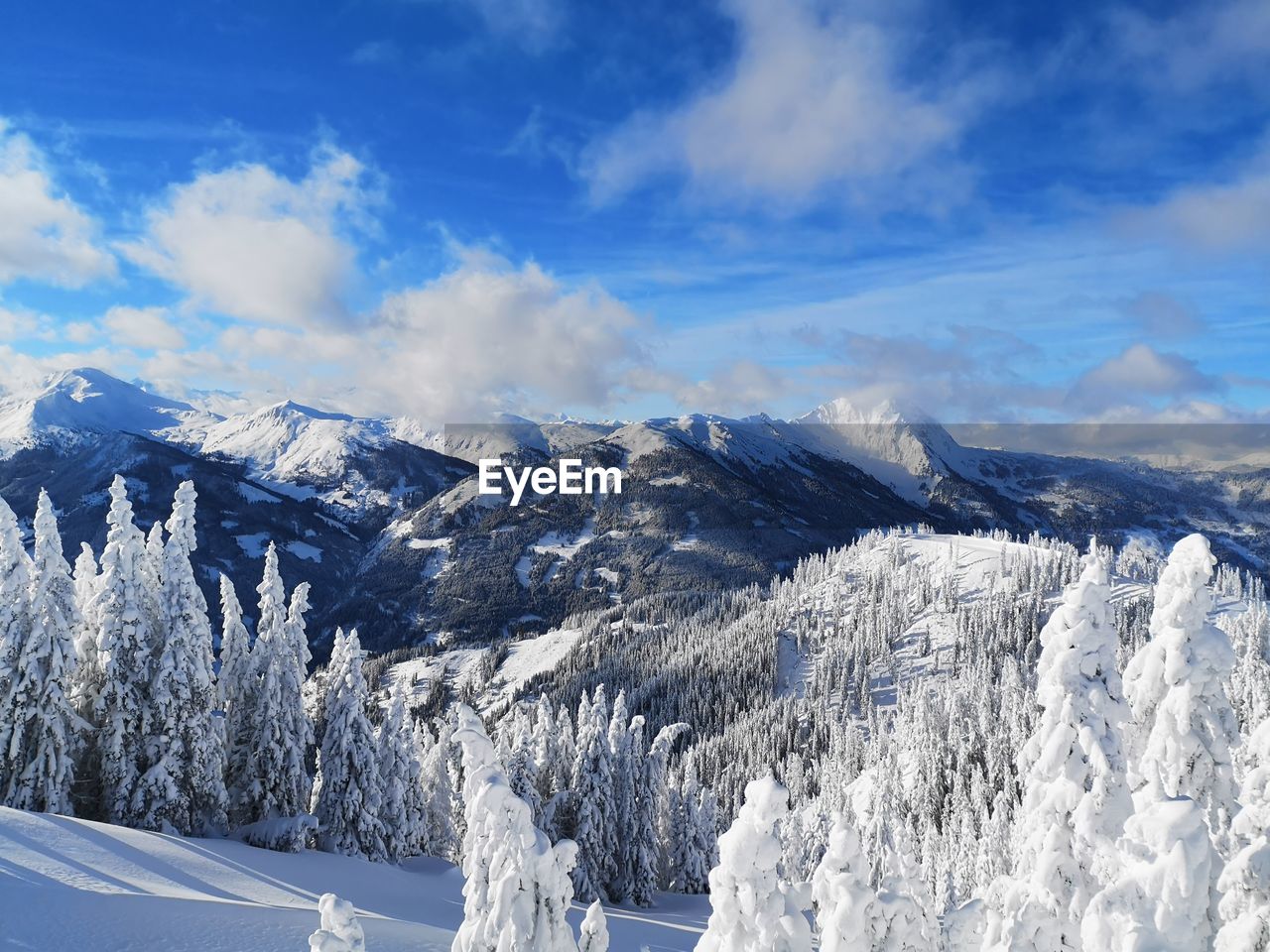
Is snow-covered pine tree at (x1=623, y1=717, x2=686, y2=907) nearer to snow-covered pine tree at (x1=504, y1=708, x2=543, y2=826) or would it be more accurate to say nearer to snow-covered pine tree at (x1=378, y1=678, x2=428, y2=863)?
snow-covered pine tree at (x1=504, y1=708, x2=543, y2=826)

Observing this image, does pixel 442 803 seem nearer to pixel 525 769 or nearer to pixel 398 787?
pixel 525 769

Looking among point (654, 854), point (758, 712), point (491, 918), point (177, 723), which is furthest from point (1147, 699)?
point (758, 712)

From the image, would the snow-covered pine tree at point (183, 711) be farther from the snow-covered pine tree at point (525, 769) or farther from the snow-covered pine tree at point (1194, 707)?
the snow-covered pine tree at point (1194, 707)

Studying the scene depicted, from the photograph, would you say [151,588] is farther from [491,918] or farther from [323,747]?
[491,918]

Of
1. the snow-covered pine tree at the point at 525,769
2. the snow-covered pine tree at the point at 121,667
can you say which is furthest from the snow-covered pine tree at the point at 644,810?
the snow-covered pine tree at the point at 121,667

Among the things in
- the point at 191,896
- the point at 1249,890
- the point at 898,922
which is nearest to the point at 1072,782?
the point at 1249,890

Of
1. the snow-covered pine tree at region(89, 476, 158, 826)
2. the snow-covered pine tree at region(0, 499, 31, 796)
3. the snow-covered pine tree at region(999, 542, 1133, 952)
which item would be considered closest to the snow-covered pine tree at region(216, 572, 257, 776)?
the snow-covered pine tree at region(89, 476, 158, 826)
